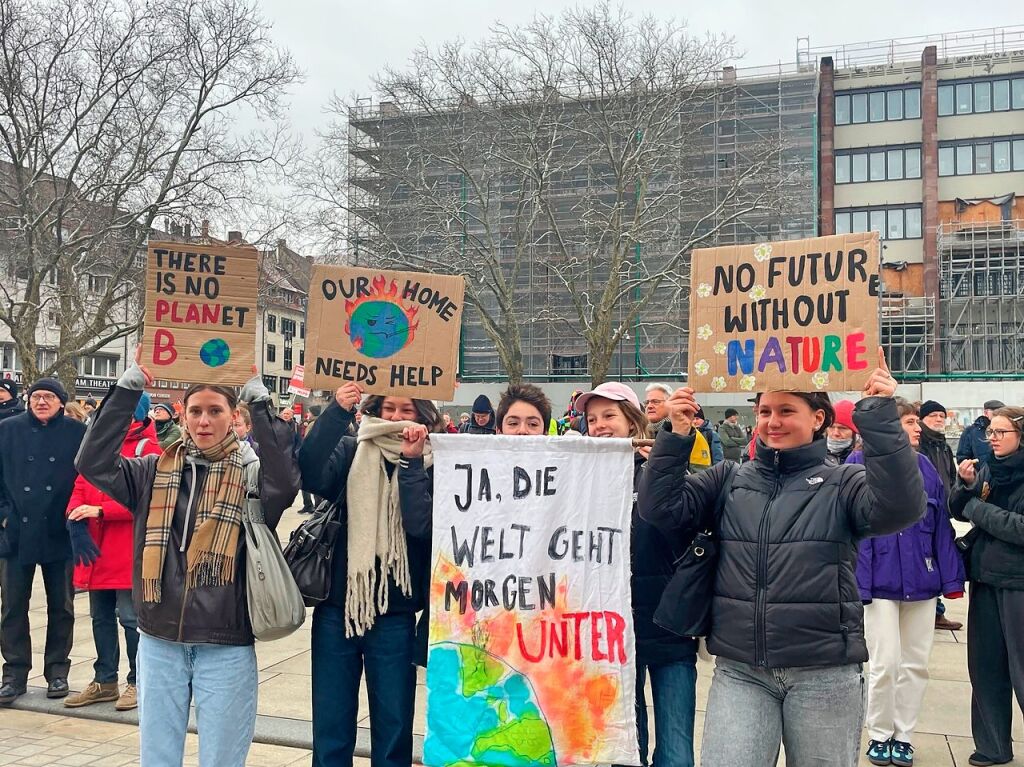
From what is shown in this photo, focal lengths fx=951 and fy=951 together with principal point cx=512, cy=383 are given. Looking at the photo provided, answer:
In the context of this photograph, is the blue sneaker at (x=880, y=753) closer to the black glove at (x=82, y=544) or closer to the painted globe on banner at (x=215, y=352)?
the painted globe on banner at (x=215, y=352)

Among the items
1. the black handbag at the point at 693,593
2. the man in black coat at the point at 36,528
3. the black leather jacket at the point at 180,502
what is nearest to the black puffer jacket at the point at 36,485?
the man in black coat at the point at 36,528

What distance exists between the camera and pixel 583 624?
12.2 feet

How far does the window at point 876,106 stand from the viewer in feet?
147

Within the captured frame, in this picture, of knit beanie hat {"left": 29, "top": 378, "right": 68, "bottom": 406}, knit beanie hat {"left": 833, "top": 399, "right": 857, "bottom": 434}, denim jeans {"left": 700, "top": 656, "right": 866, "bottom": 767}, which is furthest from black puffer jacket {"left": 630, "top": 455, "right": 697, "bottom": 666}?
knit beanie hat {"left": 29, "top": 378, "right": 68, "bottom": 406}

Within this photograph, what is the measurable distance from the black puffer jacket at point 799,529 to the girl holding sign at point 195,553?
1.58 metres

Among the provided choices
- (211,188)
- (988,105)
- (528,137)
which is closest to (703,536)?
(211,188)

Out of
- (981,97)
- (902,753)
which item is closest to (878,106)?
(981,97)

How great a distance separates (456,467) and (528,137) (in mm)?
27294

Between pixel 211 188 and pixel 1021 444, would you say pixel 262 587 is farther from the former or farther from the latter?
pixel 211 188

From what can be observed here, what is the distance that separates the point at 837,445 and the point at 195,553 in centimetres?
409

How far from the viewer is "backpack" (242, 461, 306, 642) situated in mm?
3584

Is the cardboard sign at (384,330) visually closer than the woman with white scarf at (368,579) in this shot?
No

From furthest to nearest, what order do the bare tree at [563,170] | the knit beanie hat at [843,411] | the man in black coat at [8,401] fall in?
the bare tree at [563,170] < the man in black coat at [8,401] < the knit beanie hat at [843,411]

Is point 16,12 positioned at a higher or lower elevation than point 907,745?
higher
